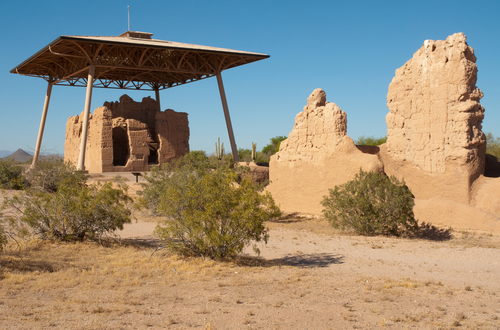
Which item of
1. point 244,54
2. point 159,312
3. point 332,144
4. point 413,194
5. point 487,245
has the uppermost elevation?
point 244,54

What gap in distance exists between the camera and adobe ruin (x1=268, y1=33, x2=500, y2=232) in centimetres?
1101

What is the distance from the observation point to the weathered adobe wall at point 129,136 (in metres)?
24.7

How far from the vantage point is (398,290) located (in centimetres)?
645

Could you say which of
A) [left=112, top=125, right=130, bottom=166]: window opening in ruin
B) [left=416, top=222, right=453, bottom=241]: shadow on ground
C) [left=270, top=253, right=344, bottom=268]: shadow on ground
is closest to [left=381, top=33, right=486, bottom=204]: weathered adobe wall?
[left=416, top=222, right=453, bottom=241]: shadow on ground

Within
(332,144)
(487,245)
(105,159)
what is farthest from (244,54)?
(487,245)

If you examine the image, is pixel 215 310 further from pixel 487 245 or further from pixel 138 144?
pixel 138 144

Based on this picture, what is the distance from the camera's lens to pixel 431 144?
38.1ft

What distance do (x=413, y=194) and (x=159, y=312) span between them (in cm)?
863

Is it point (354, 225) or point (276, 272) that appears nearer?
point (276, 272)

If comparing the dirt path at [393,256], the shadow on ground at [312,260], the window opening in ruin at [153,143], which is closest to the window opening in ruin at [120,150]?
the window opening in ruin at [153,143]

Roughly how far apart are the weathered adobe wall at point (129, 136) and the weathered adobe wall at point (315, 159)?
12.1 metres

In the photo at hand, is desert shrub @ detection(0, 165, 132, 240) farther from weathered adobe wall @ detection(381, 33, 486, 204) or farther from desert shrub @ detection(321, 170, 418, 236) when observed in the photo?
weathered adobe wall @ detection(381, 33, 486, 204)

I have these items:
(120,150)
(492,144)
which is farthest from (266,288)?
(492,144)

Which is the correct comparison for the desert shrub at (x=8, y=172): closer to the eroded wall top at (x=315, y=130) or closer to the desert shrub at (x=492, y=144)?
the eroded wall top at (x=315, y=130)
